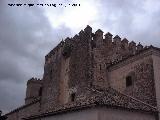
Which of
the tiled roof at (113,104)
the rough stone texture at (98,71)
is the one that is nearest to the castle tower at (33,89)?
the rough stone texture at (98,71)

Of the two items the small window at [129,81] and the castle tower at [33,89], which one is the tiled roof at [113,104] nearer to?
the small window at [129,81]

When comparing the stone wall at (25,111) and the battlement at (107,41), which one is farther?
the stone wall at (25,111)

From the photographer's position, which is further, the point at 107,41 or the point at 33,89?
the point at 33,89

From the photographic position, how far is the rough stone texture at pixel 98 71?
1631 centimetres

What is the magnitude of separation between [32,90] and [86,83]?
12.1 m

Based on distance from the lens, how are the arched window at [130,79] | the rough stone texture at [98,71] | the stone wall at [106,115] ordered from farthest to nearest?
the arched window at [130,79], the rough stone texture at [98,71], the stone wall at [106,115]

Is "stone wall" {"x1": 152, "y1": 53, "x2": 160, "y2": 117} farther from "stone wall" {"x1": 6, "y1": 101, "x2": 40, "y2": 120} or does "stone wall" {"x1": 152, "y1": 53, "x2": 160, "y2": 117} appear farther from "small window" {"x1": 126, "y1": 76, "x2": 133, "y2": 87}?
"stone wall" {"x1": 6, "y1": 101, "x2": 40, "y2": 120}

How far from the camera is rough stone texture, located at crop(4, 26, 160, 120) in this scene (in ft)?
53.5

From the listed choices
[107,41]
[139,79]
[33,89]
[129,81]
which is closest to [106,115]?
[139,79]

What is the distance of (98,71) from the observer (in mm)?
19891

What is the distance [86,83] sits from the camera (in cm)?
1977

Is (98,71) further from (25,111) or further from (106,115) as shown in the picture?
(25,111)

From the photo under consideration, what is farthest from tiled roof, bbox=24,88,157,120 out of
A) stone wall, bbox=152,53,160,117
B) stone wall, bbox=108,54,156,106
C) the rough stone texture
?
stone wall, bbox=152,53,160,117

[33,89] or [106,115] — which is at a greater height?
[33,89]
